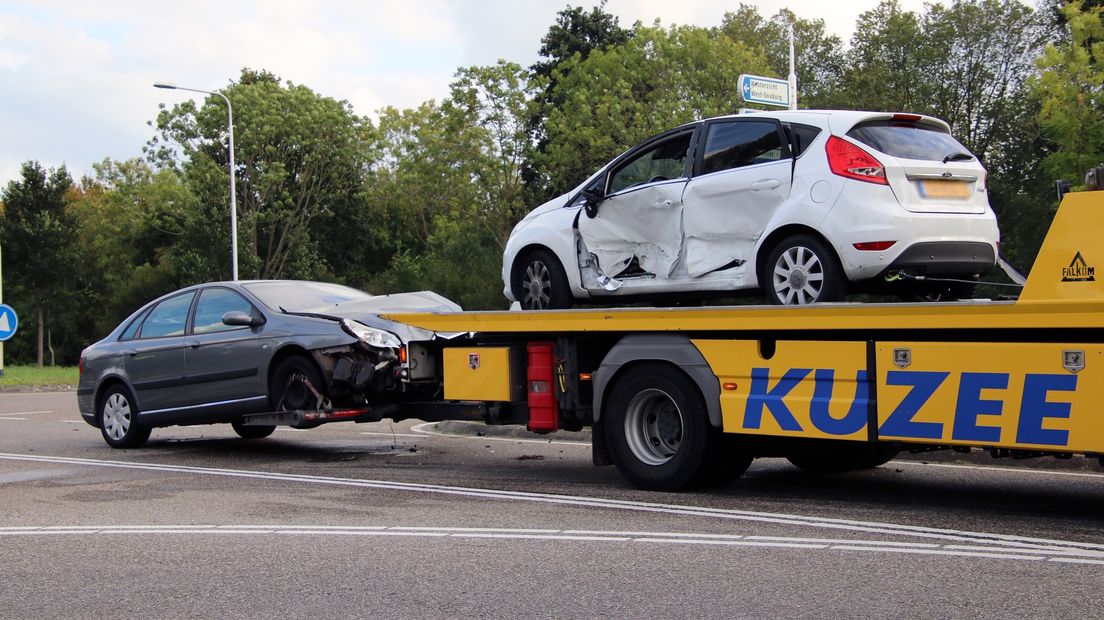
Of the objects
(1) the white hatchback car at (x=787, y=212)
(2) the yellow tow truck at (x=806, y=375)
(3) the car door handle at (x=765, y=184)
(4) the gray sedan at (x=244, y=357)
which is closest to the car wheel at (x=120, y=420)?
(4) the gray sedan at (x=244, y=357)

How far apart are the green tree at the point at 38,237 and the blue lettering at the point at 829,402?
52012mm

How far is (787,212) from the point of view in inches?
314

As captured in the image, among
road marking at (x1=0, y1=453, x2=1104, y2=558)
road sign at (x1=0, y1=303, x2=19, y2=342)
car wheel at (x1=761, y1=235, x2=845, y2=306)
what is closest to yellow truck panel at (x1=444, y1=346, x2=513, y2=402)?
road marking at (x1=0, y1=453, x2=1104, y2=558)

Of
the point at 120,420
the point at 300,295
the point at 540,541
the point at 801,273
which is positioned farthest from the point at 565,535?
the point at 120,420

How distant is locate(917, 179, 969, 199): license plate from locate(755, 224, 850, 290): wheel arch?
2.25ft

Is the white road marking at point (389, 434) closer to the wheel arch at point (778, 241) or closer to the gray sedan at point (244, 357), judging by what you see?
the gray sedan at point (244, 357)

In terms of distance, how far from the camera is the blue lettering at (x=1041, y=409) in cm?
653

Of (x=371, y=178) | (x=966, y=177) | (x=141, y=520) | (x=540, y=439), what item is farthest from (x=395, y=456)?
(x=371, y=178)

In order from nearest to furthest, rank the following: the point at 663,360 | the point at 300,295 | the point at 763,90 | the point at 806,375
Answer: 1. the point at 806,375
2. the point at 663,360
3. the point at 300,295
4. the point at 763,90

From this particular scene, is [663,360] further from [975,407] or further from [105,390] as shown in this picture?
[105,390]

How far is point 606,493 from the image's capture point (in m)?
8.59

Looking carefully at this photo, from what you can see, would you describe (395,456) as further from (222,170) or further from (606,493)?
(222,170)

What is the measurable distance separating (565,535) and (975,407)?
248 centimetres

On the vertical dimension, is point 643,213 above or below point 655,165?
below
